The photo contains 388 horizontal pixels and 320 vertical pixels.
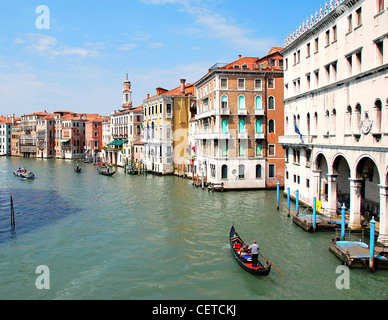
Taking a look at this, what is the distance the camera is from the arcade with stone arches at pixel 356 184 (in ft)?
45.7

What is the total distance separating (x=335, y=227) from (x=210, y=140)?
17503 millimetres

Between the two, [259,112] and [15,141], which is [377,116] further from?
[15,141]

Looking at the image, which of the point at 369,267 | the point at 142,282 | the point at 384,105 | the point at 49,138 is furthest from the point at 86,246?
Result: the point at 49,138

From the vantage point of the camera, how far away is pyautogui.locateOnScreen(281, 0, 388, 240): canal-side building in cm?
1449

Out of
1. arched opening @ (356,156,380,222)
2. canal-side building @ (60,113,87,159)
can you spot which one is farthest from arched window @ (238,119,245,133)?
canal-side building @ (60,113,87,159)

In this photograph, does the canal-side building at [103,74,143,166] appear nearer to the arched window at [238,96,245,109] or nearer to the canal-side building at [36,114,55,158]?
the canal-side building at [36,114,55,158]

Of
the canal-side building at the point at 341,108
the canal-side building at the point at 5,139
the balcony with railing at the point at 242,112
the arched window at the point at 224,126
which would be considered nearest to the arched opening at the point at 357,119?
the canal-side building at the point at 341,108

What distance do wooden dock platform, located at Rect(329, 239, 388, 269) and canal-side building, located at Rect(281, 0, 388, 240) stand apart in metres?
1.07

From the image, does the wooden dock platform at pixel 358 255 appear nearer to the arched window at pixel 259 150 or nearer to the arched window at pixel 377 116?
the arched window at pixel 377 116

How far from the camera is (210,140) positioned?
33.4 meters

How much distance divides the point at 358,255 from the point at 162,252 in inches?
298

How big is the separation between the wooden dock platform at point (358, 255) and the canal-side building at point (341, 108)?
107cm

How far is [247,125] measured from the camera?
31250 mm
